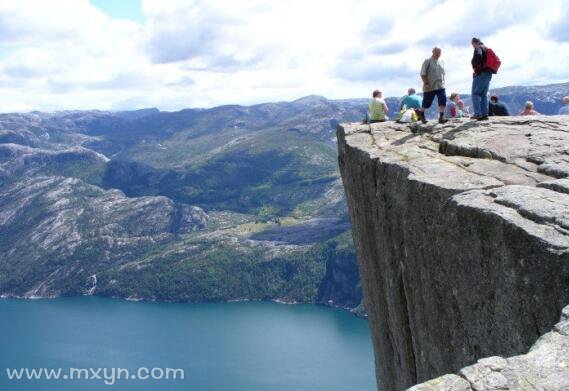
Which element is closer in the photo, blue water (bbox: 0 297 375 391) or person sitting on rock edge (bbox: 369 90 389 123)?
person sitting on rock edge (bbox: 369 90 389 123)

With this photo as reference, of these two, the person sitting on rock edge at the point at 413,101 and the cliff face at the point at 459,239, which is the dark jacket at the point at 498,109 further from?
the cliff face at the point at 459,239

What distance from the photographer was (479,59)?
16.5m

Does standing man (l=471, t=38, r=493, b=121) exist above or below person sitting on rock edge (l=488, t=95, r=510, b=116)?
above

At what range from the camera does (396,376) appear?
13.5 metres

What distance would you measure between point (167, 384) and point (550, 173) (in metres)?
118

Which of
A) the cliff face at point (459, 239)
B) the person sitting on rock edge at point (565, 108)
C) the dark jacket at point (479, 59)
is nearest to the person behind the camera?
the cliff face at point (459, 239)

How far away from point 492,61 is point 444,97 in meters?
2.24

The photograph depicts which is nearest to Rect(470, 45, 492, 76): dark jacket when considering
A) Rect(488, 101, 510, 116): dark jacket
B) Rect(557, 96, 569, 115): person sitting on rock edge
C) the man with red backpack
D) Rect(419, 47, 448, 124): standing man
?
the man with red backpack

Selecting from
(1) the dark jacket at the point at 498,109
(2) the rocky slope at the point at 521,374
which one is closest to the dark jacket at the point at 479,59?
(1) the dark jacket at the point at 498,109

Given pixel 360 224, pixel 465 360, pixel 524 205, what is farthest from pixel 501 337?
pixel 360 224

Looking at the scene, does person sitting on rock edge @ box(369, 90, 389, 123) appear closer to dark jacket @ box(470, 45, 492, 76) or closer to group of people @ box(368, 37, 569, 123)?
group of people @ box(368, 37, 569, 123)

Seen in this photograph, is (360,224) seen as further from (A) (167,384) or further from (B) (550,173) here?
(A) (167,384)

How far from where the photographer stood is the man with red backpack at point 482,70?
16.4 metres

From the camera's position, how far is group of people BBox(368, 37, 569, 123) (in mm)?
16500
